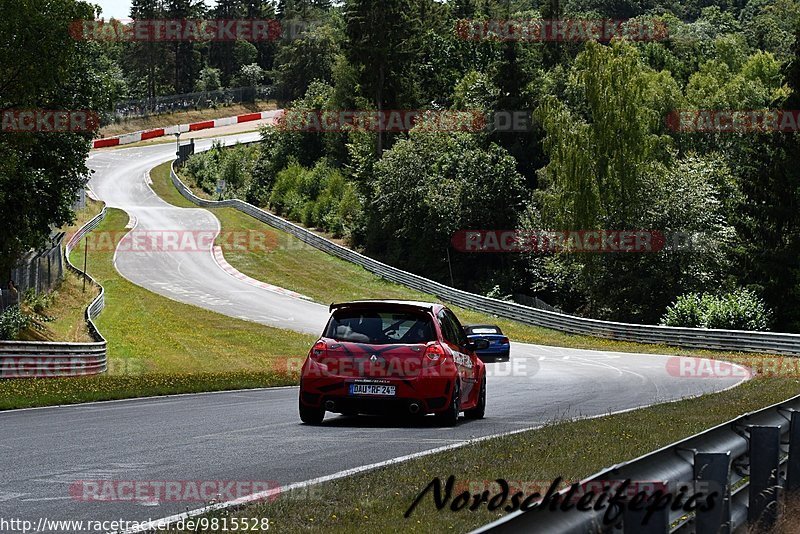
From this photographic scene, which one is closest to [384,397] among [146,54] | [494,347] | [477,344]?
[477,344]

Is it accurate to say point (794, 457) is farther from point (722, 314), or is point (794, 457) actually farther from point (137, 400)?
point (722, 314)

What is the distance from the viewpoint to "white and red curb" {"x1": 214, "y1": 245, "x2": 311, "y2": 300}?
5972 cm

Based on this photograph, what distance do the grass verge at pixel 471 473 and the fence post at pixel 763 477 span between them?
1.57m

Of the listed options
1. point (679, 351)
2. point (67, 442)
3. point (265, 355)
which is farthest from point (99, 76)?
point (67, 442)

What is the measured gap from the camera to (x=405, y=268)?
243ft

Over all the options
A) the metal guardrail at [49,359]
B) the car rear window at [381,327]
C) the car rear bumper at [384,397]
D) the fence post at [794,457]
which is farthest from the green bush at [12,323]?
the fence post at [794,457]

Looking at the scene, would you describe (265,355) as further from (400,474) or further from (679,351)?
(400,474)

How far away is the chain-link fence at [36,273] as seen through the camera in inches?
1657

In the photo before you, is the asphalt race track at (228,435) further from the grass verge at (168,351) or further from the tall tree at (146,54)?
the tall tree at (146,54)

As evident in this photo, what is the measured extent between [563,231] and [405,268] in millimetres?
15528

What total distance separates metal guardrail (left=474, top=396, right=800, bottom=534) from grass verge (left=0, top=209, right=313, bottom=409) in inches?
570

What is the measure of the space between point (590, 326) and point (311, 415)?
3744 cm

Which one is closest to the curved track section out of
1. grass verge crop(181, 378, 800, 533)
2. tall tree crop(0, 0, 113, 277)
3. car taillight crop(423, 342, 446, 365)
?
tall tree crop(0, 0, 113, 277)

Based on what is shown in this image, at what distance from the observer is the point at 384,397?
14.5m
